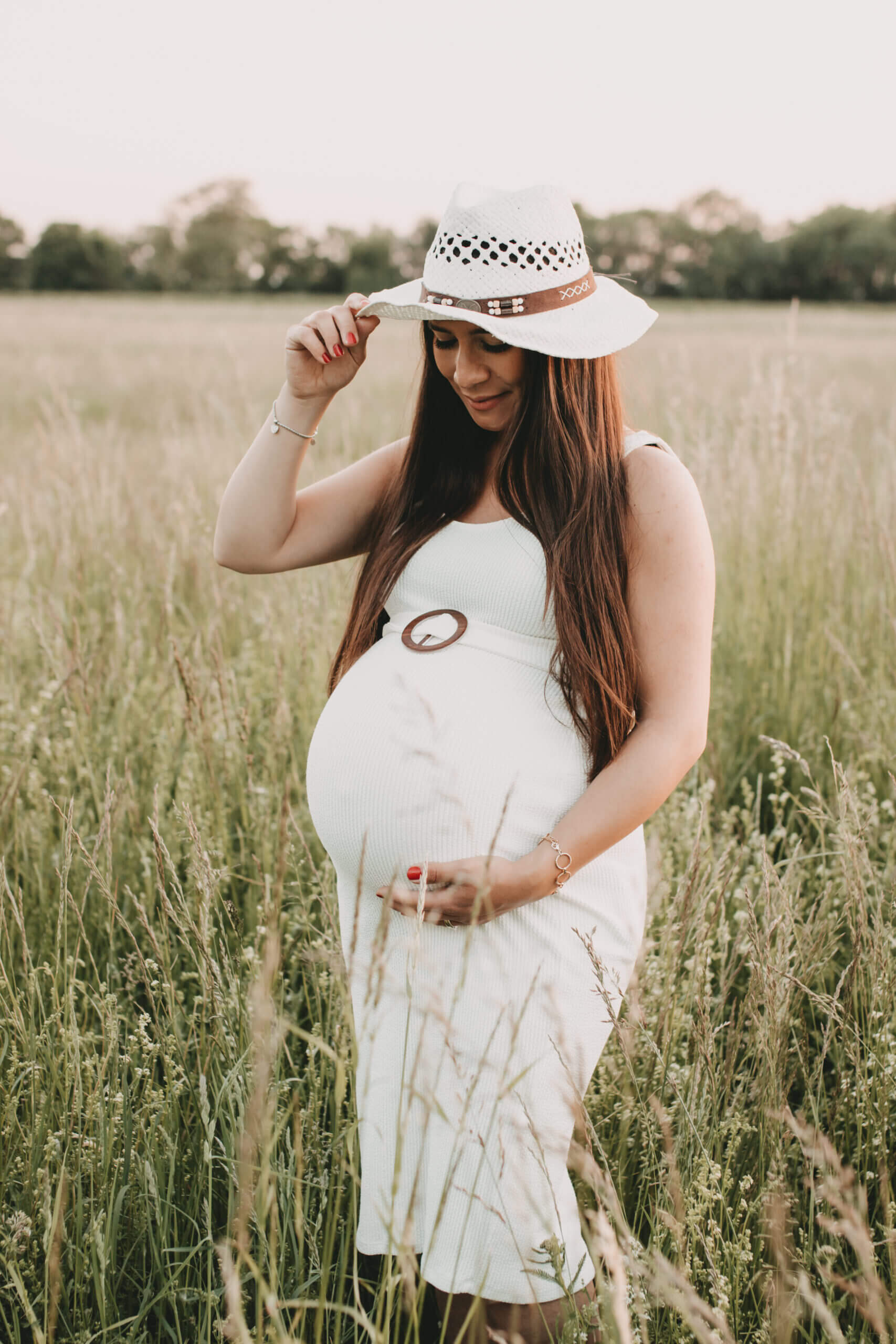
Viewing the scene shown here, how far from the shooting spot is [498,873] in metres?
1.38

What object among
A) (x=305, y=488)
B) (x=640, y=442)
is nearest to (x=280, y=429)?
(x=305, y=488)

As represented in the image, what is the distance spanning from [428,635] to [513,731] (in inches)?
9.2

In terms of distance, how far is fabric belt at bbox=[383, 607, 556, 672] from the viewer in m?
1.59

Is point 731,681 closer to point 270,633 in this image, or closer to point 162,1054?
point 270,633

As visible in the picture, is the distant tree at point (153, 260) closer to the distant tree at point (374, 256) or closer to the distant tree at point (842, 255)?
the distant tree at point (374, 256)

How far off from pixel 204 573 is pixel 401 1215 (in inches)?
92.2

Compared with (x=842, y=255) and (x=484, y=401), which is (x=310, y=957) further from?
(x=842, y=255)

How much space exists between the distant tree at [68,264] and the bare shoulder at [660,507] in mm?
69400

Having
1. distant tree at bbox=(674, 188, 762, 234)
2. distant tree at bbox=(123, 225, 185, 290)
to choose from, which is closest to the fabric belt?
distant tree at bbox=(674, 188, 762, 234)

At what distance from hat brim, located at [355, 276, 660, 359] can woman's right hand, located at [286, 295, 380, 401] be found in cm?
10

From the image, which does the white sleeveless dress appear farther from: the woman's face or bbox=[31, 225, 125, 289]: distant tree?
bbox=[31, 225, 125, 289]: distant tree

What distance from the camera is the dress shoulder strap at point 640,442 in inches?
63.5

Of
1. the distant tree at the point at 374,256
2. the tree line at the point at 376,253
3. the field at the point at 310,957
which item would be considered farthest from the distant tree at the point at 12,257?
the field at the point at 310,957

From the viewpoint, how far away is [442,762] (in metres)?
1.44
